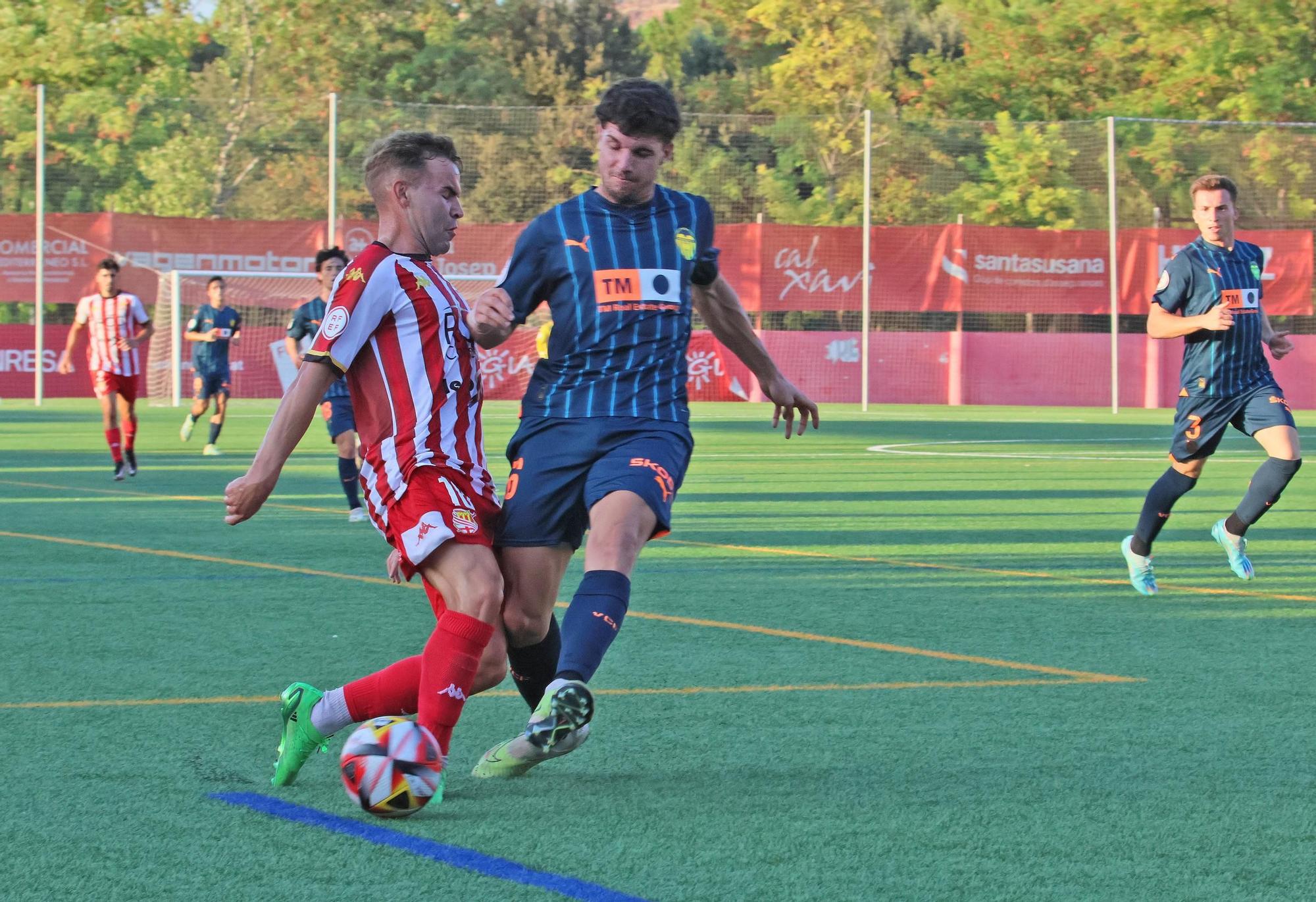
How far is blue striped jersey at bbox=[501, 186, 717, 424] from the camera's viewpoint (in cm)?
475

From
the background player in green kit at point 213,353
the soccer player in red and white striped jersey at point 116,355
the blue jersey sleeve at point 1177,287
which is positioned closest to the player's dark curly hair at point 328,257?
the soccer player in red and white striped jersey at point 116,355

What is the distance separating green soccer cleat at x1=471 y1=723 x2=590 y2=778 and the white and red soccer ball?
0.25 meters

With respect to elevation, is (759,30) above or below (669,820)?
above

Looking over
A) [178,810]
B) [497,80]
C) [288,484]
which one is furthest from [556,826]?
→ [497,80]

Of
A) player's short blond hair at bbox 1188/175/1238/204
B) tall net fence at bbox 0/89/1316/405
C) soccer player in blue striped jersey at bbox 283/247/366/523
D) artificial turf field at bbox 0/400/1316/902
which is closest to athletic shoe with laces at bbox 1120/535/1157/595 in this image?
A: artificial turf field at bbox 0/400/1316/902

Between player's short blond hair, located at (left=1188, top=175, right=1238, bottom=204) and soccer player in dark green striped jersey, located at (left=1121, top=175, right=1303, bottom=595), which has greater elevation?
player's short blond hair, located at (left=1188, top=175, right=1238, bottom=204)

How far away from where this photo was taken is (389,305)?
174 inches

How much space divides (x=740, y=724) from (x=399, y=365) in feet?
5.32

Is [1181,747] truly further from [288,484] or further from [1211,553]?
[288,484]

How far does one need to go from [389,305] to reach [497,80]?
57388 millimetres

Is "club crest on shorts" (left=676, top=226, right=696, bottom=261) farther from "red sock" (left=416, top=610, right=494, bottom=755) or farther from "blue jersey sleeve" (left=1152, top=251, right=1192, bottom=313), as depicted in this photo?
"blue jersey sleeve" (left=1152, top=251, right=1192, bottom=313)

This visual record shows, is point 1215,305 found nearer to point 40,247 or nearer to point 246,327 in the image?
point 40,247

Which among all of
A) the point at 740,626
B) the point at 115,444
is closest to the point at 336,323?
the point at 740,626

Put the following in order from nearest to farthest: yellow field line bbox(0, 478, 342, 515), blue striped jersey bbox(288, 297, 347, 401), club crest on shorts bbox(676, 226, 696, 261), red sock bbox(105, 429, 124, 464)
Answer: club crest on shorts bbox(676, 226, 696, 261) → blue striped jersey bbox(288, 297, 347, 401) → yellow field line bbox(0, 478, 342, 515) → red sock bbox(105, 429, 124, 464)
